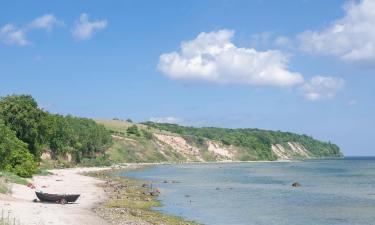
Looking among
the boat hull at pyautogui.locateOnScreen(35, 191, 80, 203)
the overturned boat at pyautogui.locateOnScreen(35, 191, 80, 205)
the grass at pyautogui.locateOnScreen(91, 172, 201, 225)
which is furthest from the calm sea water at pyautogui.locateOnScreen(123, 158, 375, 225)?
the boat hull at pyautogui.locateOnScreen(35, 191, 80, 203)

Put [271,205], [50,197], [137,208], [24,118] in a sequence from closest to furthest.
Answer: [50,197]
[137,208]
[271,205]
[24,118]

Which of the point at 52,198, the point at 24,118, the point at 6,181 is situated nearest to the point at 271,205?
the point at 52,198

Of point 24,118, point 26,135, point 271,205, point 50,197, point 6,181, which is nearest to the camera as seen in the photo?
point 50,197

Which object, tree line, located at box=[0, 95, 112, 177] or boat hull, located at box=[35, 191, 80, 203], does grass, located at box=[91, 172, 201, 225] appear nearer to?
boat hull, located at box=[35, 191, 80, 203]

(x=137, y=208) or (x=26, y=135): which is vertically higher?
(x=26, y=135)

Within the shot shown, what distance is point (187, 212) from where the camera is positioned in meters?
50.1

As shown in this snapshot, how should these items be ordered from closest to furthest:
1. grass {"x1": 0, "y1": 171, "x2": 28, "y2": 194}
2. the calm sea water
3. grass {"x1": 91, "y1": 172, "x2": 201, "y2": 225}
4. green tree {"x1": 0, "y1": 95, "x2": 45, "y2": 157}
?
grass {"x1": 91, "y1": 172, "x2": 201, "y2": 225} → the calm sea water → grass {"x1": 0, "y1": 171, "x2": 28, "y2": 194} → green tree {"x1": 0, "y1": 95, "x2": 45, "y2": 157}

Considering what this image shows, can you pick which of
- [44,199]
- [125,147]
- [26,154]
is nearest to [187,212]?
[44,199]

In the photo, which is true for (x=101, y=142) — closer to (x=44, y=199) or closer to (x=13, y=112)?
(x=13, y=112)

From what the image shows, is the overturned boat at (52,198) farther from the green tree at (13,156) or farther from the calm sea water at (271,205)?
the green tree at (13,156)

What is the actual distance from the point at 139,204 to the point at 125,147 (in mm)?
145379

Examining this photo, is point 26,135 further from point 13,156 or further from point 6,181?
point 6,181

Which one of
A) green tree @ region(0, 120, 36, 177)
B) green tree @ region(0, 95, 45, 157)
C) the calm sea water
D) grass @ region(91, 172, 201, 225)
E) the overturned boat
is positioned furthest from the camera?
green tree @ region(0, 95, 45, 157)

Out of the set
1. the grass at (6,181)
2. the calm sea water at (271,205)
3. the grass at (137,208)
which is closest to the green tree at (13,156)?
the grass at (6,181)
